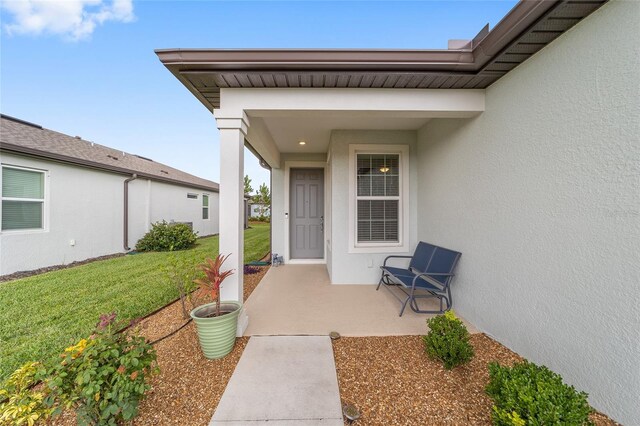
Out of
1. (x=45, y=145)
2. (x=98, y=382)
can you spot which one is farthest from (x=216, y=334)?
(x=45, y=145)

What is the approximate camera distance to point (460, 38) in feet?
10.00

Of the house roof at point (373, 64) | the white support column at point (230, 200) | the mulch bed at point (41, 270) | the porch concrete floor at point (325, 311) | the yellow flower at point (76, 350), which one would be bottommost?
the porch concrete floor at point (325, 311)

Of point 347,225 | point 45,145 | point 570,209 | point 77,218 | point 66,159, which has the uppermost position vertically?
point 45,145

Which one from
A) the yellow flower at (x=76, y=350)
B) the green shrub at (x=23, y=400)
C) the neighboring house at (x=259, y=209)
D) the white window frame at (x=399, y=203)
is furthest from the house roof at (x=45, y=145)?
the neighboring house at (x=259, y=209)

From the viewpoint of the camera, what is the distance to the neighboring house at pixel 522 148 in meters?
1.47

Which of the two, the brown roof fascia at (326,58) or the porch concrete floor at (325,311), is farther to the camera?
the porch concrete floor at (325,311)

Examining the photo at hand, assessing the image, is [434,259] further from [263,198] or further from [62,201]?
[263,198]

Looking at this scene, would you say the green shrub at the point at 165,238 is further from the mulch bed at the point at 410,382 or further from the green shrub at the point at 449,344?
the green shrub at the point at 449,344

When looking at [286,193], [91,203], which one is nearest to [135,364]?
[286,193]

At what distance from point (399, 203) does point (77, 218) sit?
25.9 feet

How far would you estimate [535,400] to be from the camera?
1.19m

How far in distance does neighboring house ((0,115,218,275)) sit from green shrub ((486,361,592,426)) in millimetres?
7988

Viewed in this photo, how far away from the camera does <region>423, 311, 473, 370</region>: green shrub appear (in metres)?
1.92

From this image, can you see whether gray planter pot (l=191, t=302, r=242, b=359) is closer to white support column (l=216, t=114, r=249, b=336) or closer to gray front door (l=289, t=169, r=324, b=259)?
white support column (l=216, t=114, r=249, b=336)
